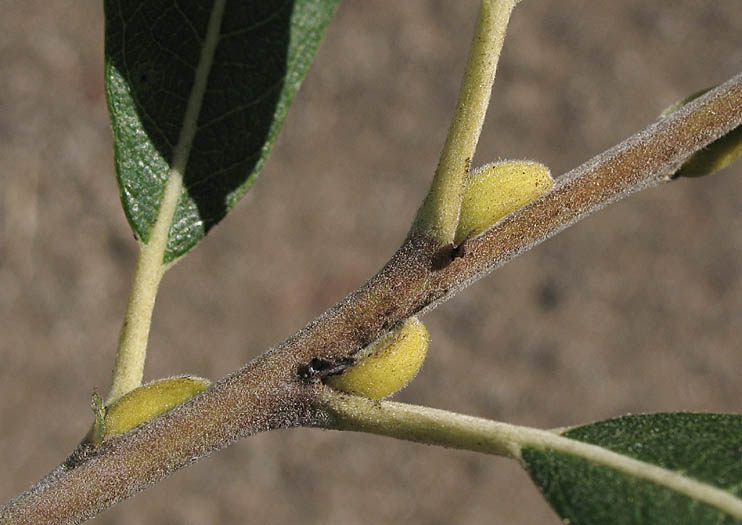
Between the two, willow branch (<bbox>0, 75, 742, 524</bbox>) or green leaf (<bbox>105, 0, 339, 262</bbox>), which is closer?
willow branch (<bbox>0, 75, 742, 524</bbox>)

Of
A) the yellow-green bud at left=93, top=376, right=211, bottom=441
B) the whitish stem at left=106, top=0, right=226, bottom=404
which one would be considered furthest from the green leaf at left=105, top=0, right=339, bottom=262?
the yellow-green bud at left=93, top=376, right=211, bottom=441

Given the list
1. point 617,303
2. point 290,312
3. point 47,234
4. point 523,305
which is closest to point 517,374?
point 523,305

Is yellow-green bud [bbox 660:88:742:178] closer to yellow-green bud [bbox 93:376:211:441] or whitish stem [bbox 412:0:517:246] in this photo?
whitish stem [bbox 412:0:517:246]

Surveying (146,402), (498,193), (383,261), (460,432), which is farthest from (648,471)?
(383,261)

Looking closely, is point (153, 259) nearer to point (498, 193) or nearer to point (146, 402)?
point (146, 402)

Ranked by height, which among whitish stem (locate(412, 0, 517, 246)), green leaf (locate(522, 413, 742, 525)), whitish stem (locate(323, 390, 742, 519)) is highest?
whitish stem (locate(412, 0, 517, 246))

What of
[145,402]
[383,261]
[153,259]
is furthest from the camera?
[383,261]
